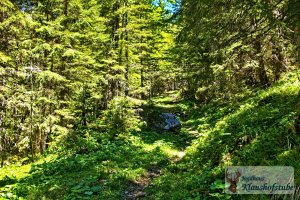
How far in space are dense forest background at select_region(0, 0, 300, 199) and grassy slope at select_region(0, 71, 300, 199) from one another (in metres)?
0.04

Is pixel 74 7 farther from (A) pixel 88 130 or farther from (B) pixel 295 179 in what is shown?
(B) pixel 295 179

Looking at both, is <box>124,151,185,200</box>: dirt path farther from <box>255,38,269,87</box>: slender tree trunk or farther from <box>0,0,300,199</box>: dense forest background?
<box>255,38,269,87</box>: slender tree trunk

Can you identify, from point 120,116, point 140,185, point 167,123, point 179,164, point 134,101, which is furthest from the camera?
point 167,123

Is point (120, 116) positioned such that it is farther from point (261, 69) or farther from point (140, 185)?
point (261, 69)

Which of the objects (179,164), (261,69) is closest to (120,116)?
(179,164)

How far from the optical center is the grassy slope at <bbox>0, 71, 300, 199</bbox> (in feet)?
22.4

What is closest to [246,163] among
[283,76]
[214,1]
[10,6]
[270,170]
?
[270,170]

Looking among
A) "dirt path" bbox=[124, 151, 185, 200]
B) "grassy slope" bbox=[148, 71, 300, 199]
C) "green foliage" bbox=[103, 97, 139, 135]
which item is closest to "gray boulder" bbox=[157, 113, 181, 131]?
"green foliage" bbox=[103, 97, 139, 135]

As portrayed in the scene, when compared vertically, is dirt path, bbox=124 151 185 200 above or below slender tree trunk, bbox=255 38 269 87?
below

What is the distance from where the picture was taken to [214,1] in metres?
6.65

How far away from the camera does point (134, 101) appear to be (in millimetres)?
16781

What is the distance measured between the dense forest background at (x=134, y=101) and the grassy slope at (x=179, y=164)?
4 centimetres

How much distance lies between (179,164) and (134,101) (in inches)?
277

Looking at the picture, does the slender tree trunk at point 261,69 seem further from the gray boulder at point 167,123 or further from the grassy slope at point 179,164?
the gray boulder at point 167,123
